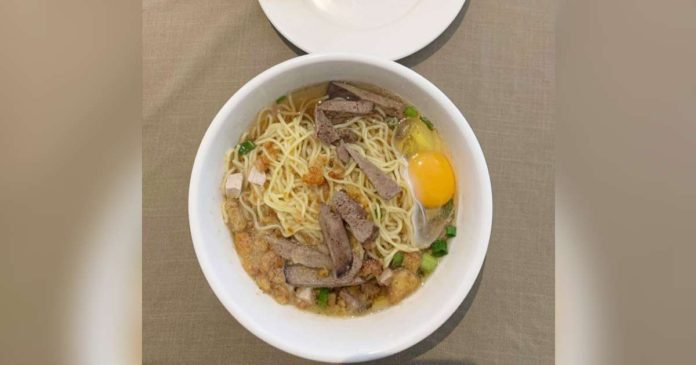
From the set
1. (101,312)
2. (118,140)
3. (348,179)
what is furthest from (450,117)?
(101,312)

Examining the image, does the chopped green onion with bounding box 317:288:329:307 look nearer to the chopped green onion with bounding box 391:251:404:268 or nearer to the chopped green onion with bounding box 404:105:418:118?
the chopped green onion with bounding box 391:251:404:268

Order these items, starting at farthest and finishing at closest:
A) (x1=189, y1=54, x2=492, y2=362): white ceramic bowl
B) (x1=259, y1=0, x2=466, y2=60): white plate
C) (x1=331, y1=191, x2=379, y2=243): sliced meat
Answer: (x1=259, y1=0, x2=466, y2=60): white plate
(x1=331, y1=191, x2=379, y2=243): sliced meat
(x1=189, y1=54, x2=492, y2=362): white ceramic bowl

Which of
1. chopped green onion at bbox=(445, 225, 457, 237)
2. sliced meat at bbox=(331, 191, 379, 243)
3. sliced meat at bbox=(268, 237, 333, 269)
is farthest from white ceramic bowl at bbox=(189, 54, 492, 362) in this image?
sliced meat at bbox=(331, 191, 379, 243)

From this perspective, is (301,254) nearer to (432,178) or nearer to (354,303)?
(354,303)

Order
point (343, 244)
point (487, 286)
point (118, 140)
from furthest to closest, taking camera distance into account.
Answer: point (118, 140), point (487, 286), point (343, 244)

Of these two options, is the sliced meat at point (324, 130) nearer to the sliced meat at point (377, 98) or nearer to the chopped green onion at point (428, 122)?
the sliced meat at point (377, 98)

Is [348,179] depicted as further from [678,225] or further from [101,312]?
[678,225]

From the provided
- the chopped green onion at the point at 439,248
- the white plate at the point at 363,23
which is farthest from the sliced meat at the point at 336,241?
the white plate at the point at 363,23
